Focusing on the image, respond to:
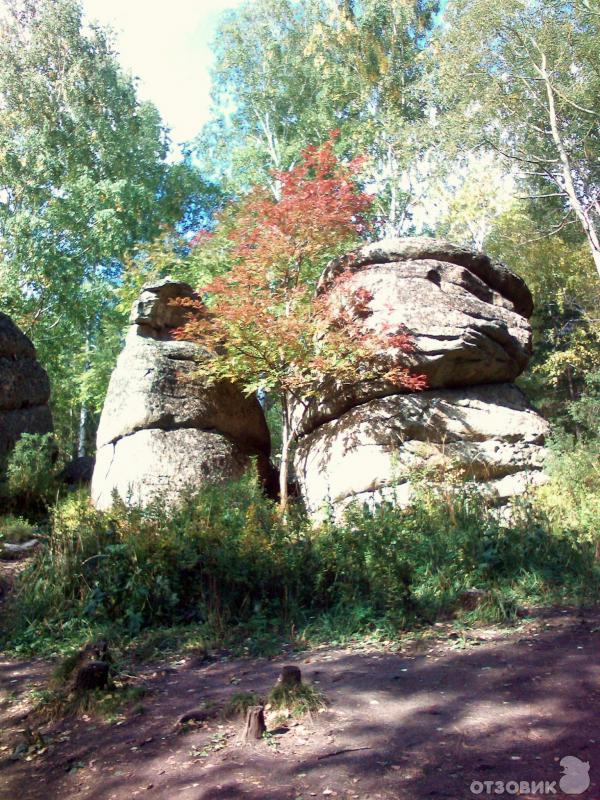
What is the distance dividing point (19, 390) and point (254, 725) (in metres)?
8.80

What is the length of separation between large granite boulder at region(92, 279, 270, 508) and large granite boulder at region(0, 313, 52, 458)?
1.36m

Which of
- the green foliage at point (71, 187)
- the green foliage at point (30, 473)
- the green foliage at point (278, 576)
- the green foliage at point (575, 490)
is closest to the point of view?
the green foliage at point (278, 576)

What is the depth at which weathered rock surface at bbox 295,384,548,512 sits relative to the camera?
9.30 meters

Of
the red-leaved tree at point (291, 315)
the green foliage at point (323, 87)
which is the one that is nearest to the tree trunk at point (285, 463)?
the red-leaved tree at point (291, 315)

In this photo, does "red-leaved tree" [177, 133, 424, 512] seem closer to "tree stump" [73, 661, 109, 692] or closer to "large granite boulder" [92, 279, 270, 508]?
"large granite boulder" [92, 279, 270, 508]

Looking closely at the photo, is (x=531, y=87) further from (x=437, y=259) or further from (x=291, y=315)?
(x=291, y=315)

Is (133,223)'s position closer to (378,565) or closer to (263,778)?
(378,565)

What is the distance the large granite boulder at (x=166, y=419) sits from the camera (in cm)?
939

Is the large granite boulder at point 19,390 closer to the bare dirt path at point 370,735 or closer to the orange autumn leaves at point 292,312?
the orange autumn leaves at point 292,312

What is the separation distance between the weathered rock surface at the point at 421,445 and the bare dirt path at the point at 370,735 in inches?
190

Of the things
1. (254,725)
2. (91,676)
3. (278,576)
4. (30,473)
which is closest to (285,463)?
(30,473)

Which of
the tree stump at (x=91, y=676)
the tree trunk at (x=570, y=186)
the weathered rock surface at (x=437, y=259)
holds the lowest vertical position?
the tree stump at (x=91, y=676)

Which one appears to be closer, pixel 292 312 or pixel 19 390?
pixel 292 312

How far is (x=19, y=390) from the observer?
10922 millimetres
